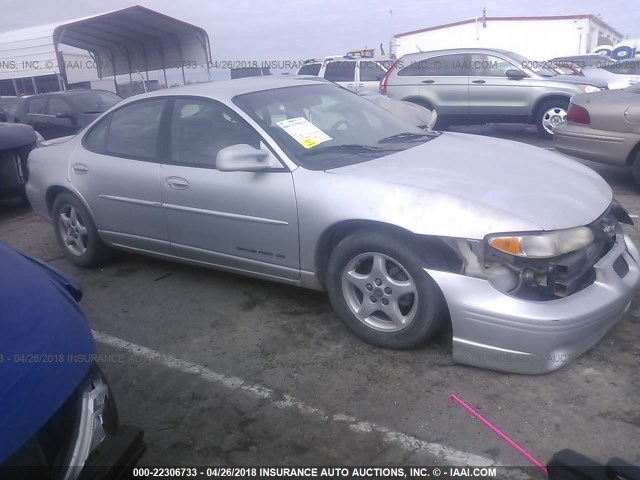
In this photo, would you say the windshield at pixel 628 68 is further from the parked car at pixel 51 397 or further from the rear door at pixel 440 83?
the parked car at pixel 51 397

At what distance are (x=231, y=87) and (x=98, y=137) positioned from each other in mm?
1295

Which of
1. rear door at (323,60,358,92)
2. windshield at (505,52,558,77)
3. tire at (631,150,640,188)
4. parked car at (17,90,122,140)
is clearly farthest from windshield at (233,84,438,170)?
rear door at (323,60,358,92)

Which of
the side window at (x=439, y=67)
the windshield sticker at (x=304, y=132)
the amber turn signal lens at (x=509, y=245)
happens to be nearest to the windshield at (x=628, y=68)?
the side window at (x=439, y=67)

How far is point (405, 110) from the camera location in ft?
23.4

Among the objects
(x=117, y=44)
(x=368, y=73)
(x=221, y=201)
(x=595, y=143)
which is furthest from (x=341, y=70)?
(x=221, y=201)

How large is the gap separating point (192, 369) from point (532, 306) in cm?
184

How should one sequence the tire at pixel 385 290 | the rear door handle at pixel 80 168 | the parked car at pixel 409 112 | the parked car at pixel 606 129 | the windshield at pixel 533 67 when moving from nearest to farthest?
1. the tire at pixel 385 290
2. the rear door handle at pixel 80 168
3. the parked car at pixel 606 129
4. the parked car at pixel 409 112
5. the windshield at pixel 533 67

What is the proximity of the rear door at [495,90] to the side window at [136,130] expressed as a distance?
7.33m

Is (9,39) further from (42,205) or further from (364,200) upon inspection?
(364,200)

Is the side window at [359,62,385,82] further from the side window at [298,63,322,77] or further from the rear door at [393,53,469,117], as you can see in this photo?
the rear door at [393,53,469,117]

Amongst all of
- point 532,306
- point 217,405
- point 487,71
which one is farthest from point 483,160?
point 487,71

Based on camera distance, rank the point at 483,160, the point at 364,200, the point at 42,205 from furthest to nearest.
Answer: the point at 42,205 < the point at 483,160 < the point at 364,200

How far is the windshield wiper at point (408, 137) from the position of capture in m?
3.78

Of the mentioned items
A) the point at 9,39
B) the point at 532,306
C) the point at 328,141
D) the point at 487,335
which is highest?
the point at 9,39
